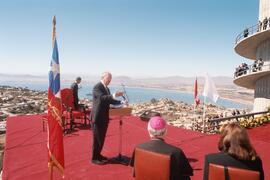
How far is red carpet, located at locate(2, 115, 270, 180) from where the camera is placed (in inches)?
303

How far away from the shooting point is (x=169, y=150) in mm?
4188

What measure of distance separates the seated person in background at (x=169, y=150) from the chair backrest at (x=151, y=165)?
0.06 metres

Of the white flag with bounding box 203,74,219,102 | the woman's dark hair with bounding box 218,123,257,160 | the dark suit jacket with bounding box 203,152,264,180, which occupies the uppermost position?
the white flag with bounding box 203,74,219,102

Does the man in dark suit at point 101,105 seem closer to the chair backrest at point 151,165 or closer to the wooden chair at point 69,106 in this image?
the chair backrest at point 151,165

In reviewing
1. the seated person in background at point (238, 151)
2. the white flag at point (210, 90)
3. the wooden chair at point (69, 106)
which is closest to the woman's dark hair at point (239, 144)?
the seated person in background at point (238, 151)

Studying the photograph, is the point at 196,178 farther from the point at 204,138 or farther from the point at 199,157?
the point at 204,138

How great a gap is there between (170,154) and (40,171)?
16.0ft

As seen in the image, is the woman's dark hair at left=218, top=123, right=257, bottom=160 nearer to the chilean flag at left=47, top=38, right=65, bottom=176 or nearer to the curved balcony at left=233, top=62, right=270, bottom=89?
the chilean flag at left=47, top=38, right=65, bottom=176

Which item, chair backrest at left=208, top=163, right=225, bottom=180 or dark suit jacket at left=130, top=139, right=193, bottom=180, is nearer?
chair backrest at left=208, top=163, right=225, bottom=180

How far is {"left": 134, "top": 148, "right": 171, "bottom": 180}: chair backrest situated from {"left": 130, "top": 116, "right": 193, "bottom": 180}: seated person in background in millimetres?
59

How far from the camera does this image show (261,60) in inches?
1080

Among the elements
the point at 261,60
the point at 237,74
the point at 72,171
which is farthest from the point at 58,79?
the point at 237,74

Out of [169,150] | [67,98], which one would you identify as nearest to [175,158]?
[169,150]

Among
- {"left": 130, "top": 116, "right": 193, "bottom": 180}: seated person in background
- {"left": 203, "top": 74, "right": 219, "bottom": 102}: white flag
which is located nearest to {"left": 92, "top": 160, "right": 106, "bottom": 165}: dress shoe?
{"left": 130, "top": 116, "right": 193, "bottom": 180}: seated person in background
